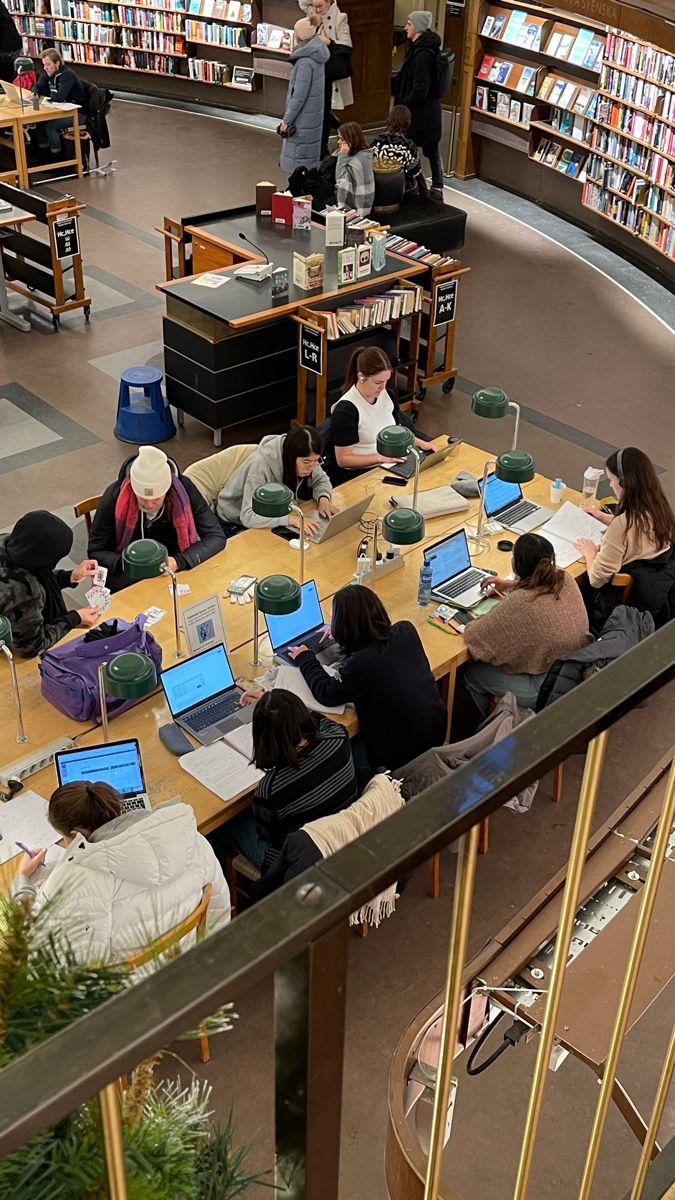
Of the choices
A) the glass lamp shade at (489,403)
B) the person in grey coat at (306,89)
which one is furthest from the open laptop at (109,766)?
the person in grey coat at (306,89)

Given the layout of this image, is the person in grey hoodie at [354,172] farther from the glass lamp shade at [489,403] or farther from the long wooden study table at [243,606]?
the glass lamp shade at [489,403]

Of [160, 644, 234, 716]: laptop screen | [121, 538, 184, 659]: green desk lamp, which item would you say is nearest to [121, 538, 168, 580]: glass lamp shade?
[121, 538, 184, 659]: green desk lamp

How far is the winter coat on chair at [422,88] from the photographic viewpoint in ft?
35.2

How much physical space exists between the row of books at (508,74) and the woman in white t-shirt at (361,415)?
668 centimetres

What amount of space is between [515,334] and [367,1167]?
23.6ft

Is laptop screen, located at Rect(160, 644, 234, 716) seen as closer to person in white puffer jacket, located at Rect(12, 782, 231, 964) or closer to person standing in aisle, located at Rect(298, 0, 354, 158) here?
person in white puffer jacket, located at Rect(12, 782, 231, 964)

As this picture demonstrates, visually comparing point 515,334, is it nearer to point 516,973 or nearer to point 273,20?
point 273,20

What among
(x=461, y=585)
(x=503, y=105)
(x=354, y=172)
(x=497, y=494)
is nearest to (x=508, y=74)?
(x=503, y=105)

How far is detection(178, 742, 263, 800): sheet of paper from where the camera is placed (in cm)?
421

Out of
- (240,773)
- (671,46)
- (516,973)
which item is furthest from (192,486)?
(671,46)

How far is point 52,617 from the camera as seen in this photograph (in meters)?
5.08

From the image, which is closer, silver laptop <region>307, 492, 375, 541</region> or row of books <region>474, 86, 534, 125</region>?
silver laptop <region>307, 492, 375, 541</region>

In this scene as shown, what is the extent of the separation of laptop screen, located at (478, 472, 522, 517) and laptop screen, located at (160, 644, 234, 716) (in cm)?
Answer: 179

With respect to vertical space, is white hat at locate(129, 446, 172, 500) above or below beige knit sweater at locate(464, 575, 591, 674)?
above
